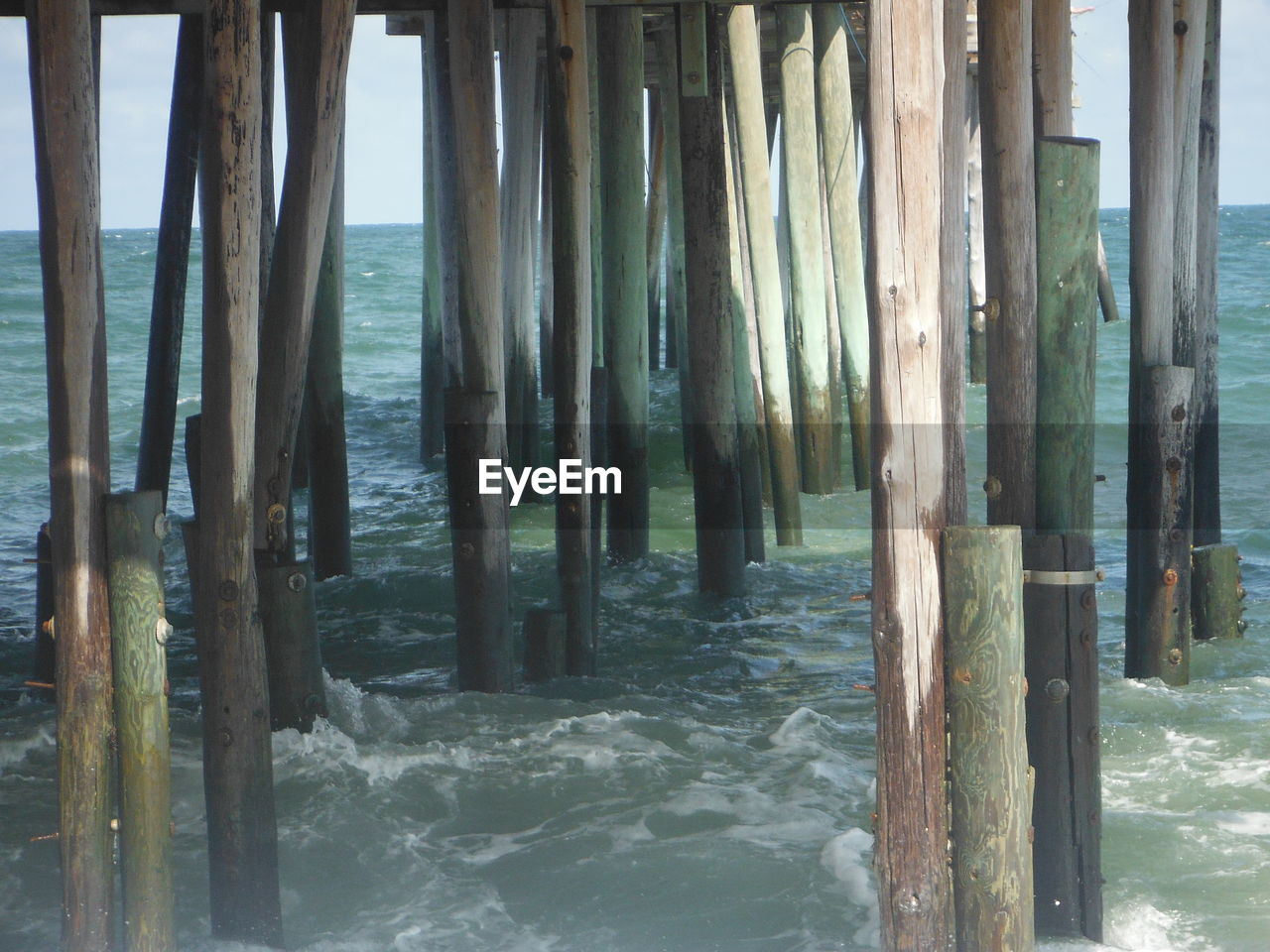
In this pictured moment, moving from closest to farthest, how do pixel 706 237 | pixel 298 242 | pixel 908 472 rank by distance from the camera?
pixel 908 472, pixel 298 242, pixel 706 237

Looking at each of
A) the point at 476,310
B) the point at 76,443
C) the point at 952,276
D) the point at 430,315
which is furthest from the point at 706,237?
the point at 430,315

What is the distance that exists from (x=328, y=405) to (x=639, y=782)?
304cm

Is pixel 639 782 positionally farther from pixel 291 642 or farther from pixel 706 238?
pixel 706 238

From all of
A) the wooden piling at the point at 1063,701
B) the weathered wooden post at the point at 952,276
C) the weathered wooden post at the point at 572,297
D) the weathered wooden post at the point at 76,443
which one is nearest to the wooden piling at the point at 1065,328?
the weathered wooden post at the point at 952,276

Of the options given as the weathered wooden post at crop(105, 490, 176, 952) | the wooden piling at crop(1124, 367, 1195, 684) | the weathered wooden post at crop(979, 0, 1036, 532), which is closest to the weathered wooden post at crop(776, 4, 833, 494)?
the wooden piling at crop(1124, 367, 1195, 684)

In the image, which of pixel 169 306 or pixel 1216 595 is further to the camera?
pixel 169 306

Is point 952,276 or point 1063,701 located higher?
point 952,276

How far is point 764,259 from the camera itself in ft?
24.5

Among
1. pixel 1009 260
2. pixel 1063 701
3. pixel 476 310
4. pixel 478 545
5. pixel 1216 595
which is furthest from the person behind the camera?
pixel 1216 595

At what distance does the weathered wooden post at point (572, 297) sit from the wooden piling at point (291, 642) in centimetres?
113

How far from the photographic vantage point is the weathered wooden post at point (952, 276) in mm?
3066

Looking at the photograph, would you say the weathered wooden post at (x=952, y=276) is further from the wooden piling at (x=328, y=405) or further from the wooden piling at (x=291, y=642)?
the wooden piling at (x=328, y=405)

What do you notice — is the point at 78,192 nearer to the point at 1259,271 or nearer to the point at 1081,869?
the point at 1081,869

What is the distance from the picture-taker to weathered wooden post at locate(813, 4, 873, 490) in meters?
8.39
